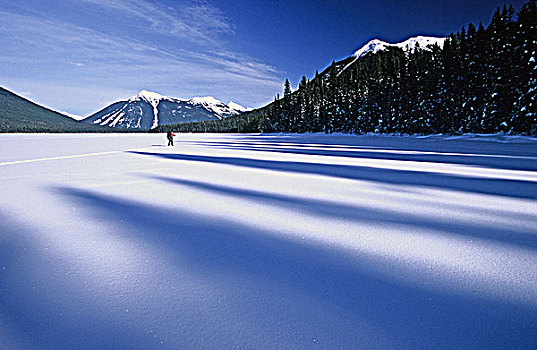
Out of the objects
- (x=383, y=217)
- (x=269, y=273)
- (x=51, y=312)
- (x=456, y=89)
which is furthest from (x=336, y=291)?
(x=456, y=89)

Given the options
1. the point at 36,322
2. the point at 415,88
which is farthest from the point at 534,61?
the point at 36,322

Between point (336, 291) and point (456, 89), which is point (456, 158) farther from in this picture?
point (456, 89)

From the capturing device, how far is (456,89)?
3253 centimetres

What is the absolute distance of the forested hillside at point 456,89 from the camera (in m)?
22.9

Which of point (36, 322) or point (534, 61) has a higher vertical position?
point (534, 61)

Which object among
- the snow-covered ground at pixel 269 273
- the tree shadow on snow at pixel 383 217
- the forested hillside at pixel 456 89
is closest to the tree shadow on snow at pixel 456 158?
the snow-covered ground at pixel 269 273

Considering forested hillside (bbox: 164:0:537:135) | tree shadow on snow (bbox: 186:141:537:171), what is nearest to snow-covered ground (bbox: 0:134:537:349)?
tree shadow on snow (bbox: 186:141:537:171)

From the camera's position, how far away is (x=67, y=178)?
6477mm

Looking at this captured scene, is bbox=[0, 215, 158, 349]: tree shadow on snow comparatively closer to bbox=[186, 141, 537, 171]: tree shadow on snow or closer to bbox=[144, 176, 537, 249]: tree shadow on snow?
bbox=[144, 176, 537, 249]: tree shadow on snow

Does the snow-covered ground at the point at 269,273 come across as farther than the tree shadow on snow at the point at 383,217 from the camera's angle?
No

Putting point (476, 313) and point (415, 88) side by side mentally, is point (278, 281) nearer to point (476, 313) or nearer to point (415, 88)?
point (476, 313)

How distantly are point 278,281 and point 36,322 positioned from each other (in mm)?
1492

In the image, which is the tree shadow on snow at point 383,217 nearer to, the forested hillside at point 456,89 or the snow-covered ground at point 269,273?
the snow-covered ground at point 269,273

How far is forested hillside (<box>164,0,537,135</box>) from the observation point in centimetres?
2291
